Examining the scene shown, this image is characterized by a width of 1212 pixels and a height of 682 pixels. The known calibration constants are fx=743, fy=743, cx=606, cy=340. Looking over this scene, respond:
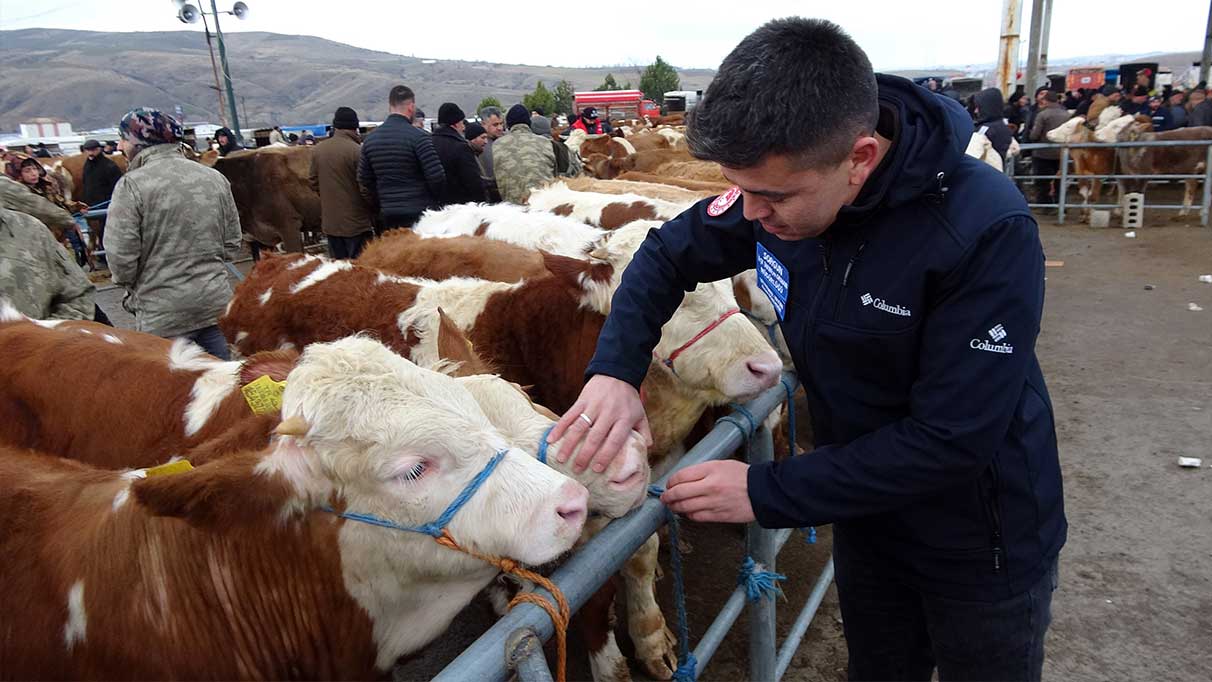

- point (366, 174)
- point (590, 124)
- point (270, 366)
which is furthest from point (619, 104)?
point (270, 366)

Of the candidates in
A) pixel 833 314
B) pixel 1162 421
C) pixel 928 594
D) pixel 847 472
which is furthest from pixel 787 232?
pixel 1162 421

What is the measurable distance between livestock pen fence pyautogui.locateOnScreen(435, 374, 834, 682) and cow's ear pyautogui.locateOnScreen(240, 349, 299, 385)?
51.5 inches

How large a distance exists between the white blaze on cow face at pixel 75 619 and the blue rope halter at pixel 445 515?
2.53ft

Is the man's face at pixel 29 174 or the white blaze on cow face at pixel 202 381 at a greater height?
the man's face at pixel 29 174

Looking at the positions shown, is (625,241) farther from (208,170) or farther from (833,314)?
(208,170)

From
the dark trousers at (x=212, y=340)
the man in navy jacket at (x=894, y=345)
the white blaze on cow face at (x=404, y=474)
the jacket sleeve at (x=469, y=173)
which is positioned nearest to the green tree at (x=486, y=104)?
the jacket sleeve at (x=469, y=173)

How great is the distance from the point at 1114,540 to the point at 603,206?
4088 mm

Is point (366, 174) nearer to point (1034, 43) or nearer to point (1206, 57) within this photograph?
point (1034, 43)

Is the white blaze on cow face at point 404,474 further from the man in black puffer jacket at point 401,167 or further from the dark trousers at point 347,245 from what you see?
the dark trousers at point 347,245

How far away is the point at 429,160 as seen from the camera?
279 inches

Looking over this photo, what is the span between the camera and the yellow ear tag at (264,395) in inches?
82.7

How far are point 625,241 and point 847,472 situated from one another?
2145 millimetres

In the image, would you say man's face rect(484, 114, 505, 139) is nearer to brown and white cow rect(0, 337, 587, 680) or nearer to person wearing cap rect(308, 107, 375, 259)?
person wearing cap rect(308, 107, 375, 259)

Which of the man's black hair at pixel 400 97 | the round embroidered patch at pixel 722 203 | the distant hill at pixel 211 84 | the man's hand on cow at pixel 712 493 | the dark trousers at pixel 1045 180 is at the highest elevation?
the distant hill at pixel 211 84
